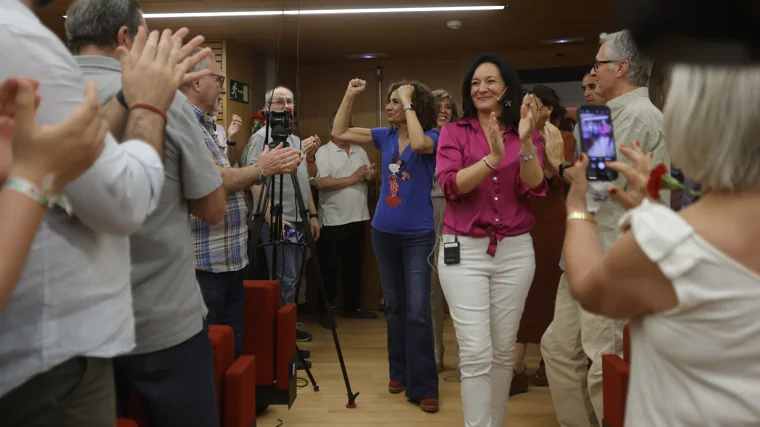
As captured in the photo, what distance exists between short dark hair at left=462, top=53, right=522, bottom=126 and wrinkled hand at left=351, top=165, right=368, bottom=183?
275cm

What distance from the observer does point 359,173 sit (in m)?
5.15

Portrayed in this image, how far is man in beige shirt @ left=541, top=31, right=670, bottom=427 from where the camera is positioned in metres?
2.18

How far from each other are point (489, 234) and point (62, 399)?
1603mm

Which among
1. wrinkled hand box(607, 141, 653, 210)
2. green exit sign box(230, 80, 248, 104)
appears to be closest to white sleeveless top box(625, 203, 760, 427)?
wrinkled hand box(607, 141, 653, 210)

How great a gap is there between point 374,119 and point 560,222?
3421 mm

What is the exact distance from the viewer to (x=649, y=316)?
3.10 ft

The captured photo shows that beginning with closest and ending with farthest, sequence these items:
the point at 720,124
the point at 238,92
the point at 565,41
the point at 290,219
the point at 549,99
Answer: the point at 720,124 < the point at 549,99 < the point at 290,219 < the point at 238,92 < the point at 565,41

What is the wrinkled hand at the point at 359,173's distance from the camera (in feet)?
16.9

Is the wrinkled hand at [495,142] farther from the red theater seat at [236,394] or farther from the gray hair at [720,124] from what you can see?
the gray hair at [720,124]

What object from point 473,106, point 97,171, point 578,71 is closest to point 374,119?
point 578,71

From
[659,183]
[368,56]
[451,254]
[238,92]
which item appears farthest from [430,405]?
[368,56]

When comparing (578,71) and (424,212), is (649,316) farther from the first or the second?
(578,71)

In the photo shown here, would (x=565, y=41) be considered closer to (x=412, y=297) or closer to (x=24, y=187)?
(x=412, y=297)

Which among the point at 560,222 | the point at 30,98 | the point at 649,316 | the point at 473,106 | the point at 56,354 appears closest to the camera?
the point at 30,98
